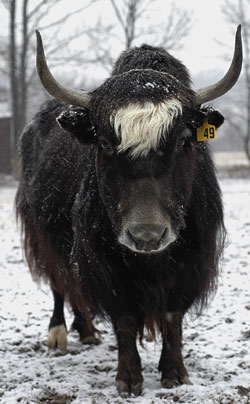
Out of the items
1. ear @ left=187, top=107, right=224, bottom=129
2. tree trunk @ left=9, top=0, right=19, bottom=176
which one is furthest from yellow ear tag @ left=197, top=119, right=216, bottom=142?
tree trunk @ left=9, top=0, right=19, bottom=176

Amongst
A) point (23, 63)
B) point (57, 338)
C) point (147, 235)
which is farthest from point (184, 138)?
point (23, 63)

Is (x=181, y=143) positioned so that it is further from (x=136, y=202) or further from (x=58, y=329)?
(x=58, y=329)

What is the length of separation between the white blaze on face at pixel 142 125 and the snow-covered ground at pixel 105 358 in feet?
5.59

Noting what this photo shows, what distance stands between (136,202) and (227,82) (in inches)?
43.2

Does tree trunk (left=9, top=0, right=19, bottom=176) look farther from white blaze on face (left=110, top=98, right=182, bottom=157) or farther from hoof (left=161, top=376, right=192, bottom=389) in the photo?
white blaze on face (left=110, top=98, right=182, bottom=157)

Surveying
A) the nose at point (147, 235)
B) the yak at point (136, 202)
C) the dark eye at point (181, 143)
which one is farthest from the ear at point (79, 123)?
the nose at point (147, 235)

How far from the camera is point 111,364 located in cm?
415

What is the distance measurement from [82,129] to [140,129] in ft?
A: 1.97

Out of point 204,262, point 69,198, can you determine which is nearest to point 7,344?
point 69,198

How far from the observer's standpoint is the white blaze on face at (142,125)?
2945 millimetres

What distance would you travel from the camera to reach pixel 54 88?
3320mm

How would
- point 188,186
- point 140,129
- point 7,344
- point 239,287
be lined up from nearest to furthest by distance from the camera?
point 140,129
point 188,186
point 7,344
point 239,287

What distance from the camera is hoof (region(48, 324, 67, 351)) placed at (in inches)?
180

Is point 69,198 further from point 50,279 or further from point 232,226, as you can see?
point 232,226
